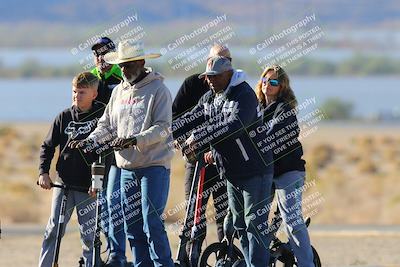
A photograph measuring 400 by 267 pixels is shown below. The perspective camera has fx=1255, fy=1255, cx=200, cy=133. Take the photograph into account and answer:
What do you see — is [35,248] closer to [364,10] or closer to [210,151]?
[210,151]

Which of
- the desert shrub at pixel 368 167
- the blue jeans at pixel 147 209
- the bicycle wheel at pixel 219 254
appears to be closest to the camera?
the blue jeans at pixel 147 209

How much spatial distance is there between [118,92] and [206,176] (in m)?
1.41

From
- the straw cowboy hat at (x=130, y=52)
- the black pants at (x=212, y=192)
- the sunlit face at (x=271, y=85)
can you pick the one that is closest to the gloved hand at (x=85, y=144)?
the straw cowboy hat at (x=130, y=52)

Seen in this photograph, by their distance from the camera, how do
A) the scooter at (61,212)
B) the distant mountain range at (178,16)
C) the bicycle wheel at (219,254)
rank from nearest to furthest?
the scooter at (61,212) < the bicycle wheel at (219,254) < the distant mountain range at (178,16)

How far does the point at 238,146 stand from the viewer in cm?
1029

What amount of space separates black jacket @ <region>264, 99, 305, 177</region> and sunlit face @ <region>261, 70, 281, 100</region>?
7 cm

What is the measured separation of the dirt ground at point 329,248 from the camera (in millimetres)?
13742

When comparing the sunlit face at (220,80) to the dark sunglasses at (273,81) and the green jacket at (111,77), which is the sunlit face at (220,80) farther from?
the green jacket at (111,77)

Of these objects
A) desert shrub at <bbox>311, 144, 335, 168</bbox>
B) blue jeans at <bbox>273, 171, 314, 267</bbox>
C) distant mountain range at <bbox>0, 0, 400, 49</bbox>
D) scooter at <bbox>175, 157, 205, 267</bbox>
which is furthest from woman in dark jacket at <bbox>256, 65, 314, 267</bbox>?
distant mountain range at <bbox>0, 0, 400, 49</bbox>

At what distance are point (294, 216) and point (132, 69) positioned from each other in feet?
6.59

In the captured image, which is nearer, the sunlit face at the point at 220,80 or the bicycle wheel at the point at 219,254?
the sunlit face at the point at 220,80

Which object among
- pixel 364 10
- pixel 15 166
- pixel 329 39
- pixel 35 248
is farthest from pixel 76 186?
pixel 364 10

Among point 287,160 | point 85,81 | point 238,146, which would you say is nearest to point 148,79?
point 85,81

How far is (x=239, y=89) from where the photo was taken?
403 inches
